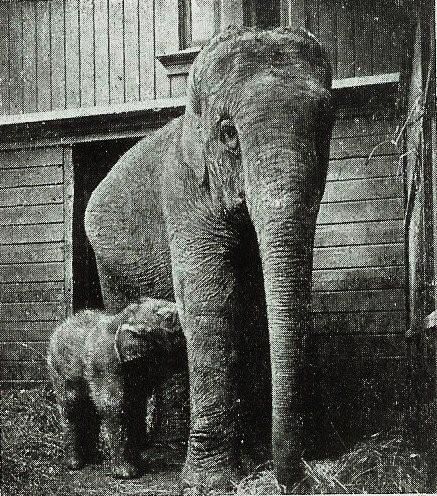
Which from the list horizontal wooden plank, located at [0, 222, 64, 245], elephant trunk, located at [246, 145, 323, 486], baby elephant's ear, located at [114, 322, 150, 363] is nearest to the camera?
elephant trunk, located at [246, 145, 323, 486]

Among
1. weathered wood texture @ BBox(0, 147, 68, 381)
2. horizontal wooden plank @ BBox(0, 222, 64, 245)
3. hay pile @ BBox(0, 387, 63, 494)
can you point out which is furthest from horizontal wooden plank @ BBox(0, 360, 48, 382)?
horizontal wooden plank @ BBox(0, 222, 64, 245)

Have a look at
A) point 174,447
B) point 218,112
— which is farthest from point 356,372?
point 218,112

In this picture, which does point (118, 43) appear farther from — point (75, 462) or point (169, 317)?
point (75, 462)

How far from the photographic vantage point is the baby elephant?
3463 millimetres

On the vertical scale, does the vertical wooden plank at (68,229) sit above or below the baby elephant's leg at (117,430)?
above

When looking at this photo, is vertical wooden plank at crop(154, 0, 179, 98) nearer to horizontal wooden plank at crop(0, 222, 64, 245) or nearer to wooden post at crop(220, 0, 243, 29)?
wooden post at crop(220, 0, 243, 29)

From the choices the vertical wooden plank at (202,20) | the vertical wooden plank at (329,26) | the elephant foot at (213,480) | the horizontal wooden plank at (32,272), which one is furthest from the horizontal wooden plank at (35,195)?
the elephant foot at (213,480)

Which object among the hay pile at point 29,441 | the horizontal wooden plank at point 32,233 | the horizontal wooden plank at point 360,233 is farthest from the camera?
the horizontal wooden plank at point 32,233

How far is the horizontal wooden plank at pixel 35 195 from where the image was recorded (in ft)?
16.9

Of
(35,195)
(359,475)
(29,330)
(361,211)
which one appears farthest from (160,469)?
(35,195)

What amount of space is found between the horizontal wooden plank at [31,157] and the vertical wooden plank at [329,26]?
1495 millimetres

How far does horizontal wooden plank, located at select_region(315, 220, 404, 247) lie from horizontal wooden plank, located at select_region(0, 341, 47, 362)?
1.49 meters

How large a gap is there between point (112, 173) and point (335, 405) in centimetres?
143

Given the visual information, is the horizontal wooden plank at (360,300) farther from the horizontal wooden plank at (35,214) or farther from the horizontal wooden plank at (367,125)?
the horizontal wooden plank at (35,214)
